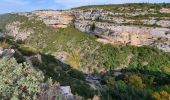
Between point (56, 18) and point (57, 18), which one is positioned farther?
point (56, 18)

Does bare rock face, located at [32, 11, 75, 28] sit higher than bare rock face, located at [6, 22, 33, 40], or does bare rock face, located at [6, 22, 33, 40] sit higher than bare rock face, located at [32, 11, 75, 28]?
bare rock face, located at [32, 11, 75, 28]

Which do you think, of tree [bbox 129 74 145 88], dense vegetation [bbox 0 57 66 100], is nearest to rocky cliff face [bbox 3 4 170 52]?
tree [bbox 129 74 145 88]

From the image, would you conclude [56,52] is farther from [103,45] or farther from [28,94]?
[28,94]

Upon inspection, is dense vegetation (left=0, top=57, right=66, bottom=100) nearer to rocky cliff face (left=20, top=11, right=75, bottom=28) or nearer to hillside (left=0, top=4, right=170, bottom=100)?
hillside (left=0, top=4, right=170, bottom=100)

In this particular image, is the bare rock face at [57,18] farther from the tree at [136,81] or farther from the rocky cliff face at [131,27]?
the tree at [136,81]

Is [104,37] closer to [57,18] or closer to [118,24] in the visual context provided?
[118,24]

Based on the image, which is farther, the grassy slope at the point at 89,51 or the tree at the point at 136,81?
the grassy slope at the point at 89,51

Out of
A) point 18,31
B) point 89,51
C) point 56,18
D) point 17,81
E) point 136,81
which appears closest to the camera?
point 17,81

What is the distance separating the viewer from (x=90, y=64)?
150000 mm

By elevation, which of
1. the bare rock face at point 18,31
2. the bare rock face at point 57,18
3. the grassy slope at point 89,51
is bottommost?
the grassy slope at point 89,51

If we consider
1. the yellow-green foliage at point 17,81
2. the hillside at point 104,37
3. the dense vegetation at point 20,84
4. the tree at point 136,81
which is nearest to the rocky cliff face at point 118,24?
the hillside at point 104,37

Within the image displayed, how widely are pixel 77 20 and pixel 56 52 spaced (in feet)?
75.7

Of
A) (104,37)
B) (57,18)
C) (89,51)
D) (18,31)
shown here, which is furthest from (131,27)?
(18,31)

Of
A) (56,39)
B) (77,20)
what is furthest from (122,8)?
(56,39)
